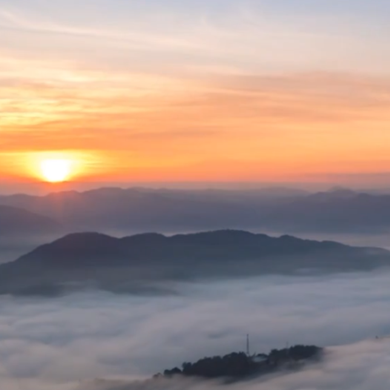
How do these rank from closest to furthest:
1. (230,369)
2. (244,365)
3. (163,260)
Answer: (230,369) < (244,365) < (163,260)

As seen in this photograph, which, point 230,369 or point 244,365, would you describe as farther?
point 244,365

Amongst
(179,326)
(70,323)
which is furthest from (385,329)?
(70,323)

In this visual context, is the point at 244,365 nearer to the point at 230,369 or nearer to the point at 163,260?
the point at 230,369

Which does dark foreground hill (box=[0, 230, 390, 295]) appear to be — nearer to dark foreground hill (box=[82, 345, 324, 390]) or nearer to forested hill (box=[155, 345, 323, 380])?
forested hill (box=[155, 345, 323, 380])

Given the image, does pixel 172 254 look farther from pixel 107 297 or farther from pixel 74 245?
pixel 107 297

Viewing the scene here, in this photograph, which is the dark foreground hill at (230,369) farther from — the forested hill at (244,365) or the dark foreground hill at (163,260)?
the dark foreground hill at (163,260)

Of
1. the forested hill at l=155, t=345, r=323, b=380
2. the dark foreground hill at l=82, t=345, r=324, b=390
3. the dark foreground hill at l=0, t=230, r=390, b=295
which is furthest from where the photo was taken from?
the dark foreground hill at l=0, t=230, r=390, b=295

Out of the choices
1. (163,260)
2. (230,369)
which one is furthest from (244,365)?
(163,260)

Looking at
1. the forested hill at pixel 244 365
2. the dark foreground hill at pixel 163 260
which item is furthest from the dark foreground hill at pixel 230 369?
the dark foreground hill at pixel 163 260

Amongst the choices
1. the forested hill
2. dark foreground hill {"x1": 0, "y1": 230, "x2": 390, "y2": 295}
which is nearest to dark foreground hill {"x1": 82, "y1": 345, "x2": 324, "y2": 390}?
the forested hill
